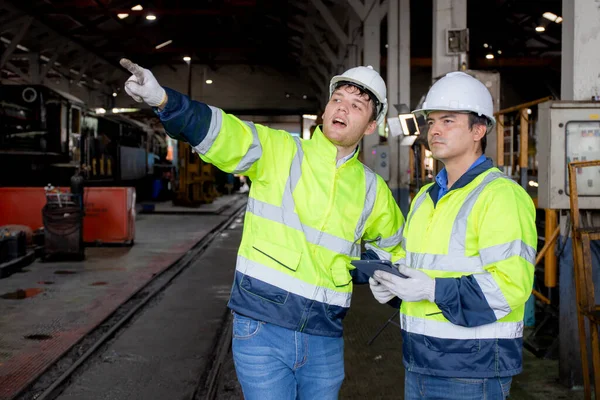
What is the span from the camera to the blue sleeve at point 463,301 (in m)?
2.22

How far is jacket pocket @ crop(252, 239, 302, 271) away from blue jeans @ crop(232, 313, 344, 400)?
0.23m

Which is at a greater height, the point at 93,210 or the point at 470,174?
the point at 470,174

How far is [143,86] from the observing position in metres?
2.20

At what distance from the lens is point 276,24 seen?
30.0 meters

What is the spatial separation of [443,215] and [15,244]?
9.43 meters

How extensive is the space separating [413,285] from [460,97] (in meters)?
0.76

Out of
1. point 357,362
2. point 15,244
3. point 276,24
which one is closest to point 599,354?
point 357,362

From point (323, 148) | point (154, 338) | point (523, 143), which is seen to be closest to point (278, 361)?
point (323, 148)

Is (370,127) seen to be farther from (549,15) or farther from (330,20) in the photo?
(549,15)

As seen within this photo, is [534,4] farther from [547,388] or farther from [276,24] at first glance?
[547,388]

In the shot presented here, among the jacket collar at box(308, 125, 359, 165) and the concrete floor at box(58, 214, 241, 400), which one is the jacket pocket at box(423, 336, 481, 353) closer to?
the jacket collar at box(308, 125, 359, 165)

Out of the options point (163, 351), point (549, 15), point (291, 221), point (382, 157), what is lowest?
point (163, 351)

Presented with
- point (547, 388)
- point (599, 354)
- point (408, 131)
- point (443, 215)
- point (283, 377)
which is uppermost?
point (408, 131)

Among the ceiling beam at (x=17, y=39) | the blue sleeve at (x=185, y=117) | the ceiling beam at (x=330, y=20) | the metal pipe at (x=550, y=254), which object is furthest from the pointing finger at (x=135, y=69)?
the ceiling beam at (x=17, y=39)
